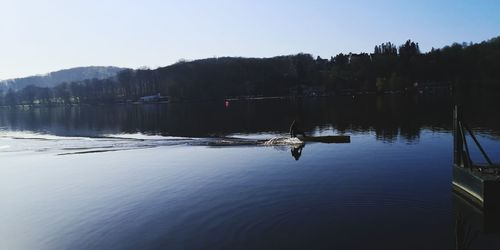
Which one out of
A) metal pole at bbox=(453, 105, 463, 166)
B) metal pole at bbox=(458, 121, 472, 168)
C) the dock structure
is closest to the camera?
the dock structure

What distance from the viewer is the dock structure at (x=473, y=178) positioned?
2456 centimetres

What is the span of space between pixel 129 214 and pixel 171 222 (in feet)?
11.9

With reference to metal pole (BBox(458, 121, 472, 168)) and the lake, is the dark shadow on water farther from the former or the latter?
metal pole (BBox(458, 121, 472, 168))

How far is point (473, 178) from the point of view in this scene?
86.0ft

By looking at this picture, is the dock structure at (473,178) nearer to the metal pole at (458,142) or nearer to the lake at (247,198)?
the metal pole at (458,142)

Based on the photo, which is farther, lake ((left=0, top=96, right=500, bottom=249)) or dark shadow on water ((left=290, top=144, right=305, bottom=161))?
dark shadow on water ((left=290, top=144, right=305, bottom=161))

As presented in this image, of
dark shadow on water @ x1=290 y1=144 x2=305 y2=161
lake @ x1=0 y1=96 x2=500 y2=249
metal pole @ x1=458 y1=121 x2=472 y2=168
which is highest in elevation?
metal pole @ x1=458 y1=121 x2=472 y2=168

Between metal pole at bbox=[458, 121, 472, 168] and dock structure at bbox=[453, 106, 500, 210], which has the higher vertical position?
metal pole at bbox=[458, 121, 472, 168]

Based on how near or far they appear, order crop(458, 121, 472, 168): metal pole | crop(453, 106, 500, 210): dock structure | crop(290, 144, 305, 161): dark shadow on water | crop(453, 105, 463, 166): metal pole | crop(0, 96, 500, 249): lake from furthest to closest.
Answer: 1. crop(290, 144, 305, 161): dark shadow on water
2. crop(453, 105, 463, 166): metal pole
3. crop(458, 121, 472, 168): metal pole
4. crop(453, 106, 500, 210): dock structure
5. crop(0, 96, 500, 249): lake

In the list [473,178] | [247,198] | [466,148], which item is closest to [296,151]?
[247,198]

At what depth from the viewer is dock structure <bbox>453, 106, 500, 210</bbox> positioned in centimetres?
2456

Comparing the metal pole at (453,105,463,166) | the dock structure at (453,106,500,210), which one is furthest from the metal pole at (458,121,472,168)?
the metal pole at (453,105,463,166)

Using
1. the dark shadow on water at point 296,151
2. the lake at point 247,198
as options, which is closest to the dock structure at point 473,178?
the lake at point 247,198

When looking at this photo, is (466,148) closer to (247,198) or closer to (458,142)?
(458,142)
